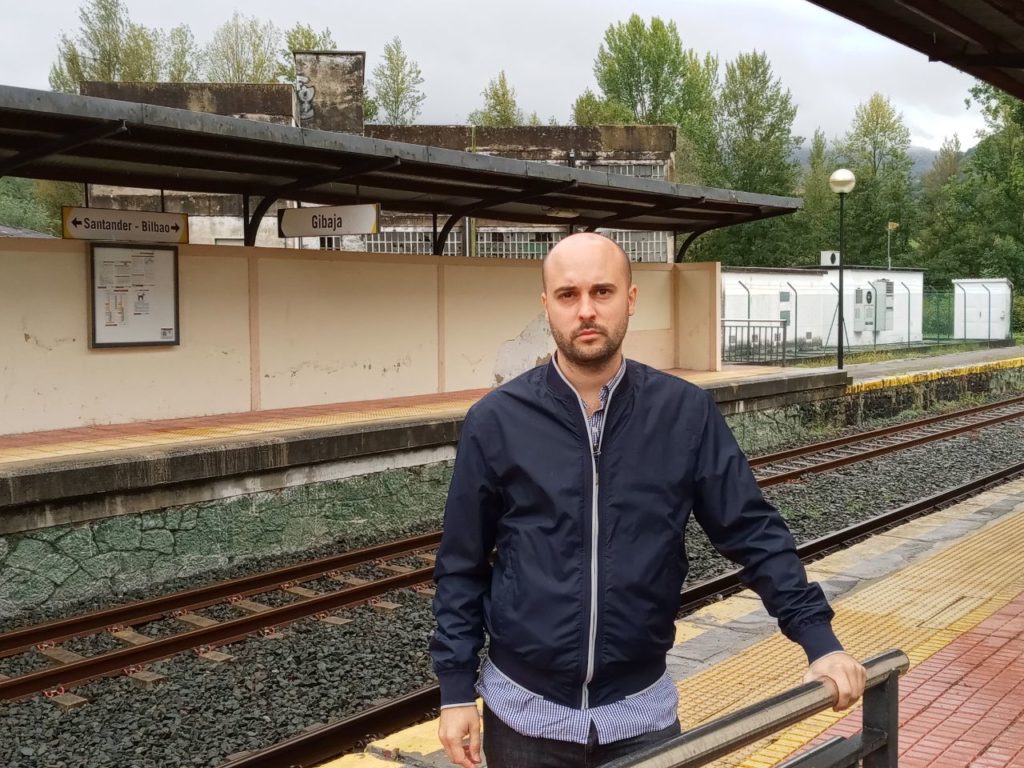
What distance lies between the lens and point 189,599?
27.7 ft

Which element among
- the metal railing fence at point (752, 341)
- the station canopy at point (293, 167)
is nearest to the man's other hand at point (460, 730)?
the station canopy at point (293, 167)

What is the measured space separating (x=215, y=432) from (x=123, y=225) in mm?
2297

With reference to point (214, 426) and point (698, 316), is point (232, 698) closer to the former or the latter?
point (214, 426)

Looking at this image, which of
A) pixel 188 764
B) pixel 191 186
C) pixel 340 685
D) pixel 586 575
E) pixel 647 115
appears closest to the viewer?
pixel 586 575

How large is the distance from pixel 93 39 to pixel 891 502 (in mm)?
55731

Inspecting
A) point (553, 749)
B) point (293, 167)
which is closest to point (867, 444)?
point (293, 167)

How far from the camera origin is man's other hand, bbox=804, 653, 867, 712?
7.34 ft

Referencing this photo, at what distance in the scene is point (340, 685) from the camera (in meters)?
6.59

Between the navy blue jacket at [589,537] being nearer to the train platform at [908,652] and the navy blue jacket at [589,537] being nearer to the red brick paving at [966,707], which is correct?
the train platform at [908,652]

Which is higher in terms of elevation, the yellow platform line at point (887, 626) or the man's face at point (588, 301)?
the man's face at point (588, 301)

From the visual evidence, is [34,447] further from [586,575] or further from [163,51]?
[163,51]

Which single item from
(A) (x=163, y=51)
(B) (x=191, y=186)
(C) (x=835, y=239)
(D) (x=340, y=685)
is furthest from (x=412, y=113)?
(D) (x=340, y=685)

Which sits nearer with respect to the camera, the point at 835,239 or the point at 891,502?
the point at 891,502

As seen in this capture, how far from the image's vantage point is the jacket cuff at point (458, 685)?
2375 millimetres
